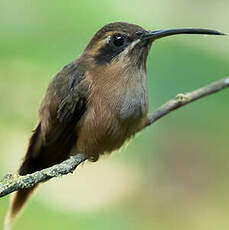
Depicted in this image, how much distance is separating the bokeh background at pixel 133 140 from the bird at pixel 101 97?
0.12 m

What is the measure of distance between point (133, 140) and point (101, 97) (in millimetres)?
420

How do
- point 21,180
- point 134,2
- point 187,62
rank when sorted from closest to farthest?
point 21,180
point 187,62
point 134,2

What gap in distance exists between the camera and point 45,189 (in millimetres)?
4172

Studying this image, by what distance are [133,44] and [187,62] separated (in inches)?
15.8

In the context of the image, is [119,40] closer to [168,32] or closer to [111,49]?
[111,49]

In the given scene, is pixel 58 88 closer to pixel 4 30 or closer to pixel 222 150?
pixel 4 30

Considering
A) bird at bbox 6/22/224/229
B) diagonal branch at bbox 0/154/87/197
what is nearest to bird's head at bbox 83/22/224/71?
bird at bbox 6/22/224/229

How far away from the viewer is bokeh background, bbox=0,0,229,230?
4.09 meters

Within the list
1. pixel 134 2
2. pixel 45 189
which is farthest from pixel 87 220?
pixel 134 2

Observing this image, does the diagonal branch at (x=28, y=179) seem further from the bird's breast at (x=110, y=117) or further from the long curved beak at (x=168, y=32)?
the long curved beak at (x=168, y=32)

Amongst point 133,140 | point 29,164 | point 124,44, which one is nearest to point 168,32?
point 124,44

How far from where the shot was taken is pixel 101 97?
159 inches

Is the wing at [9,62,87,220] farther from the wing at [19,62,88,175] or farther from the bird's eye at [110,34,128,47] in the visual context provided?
the bird's eye at [110,34,128,47]

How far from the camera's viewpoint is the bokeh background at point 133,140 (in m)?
4.09
